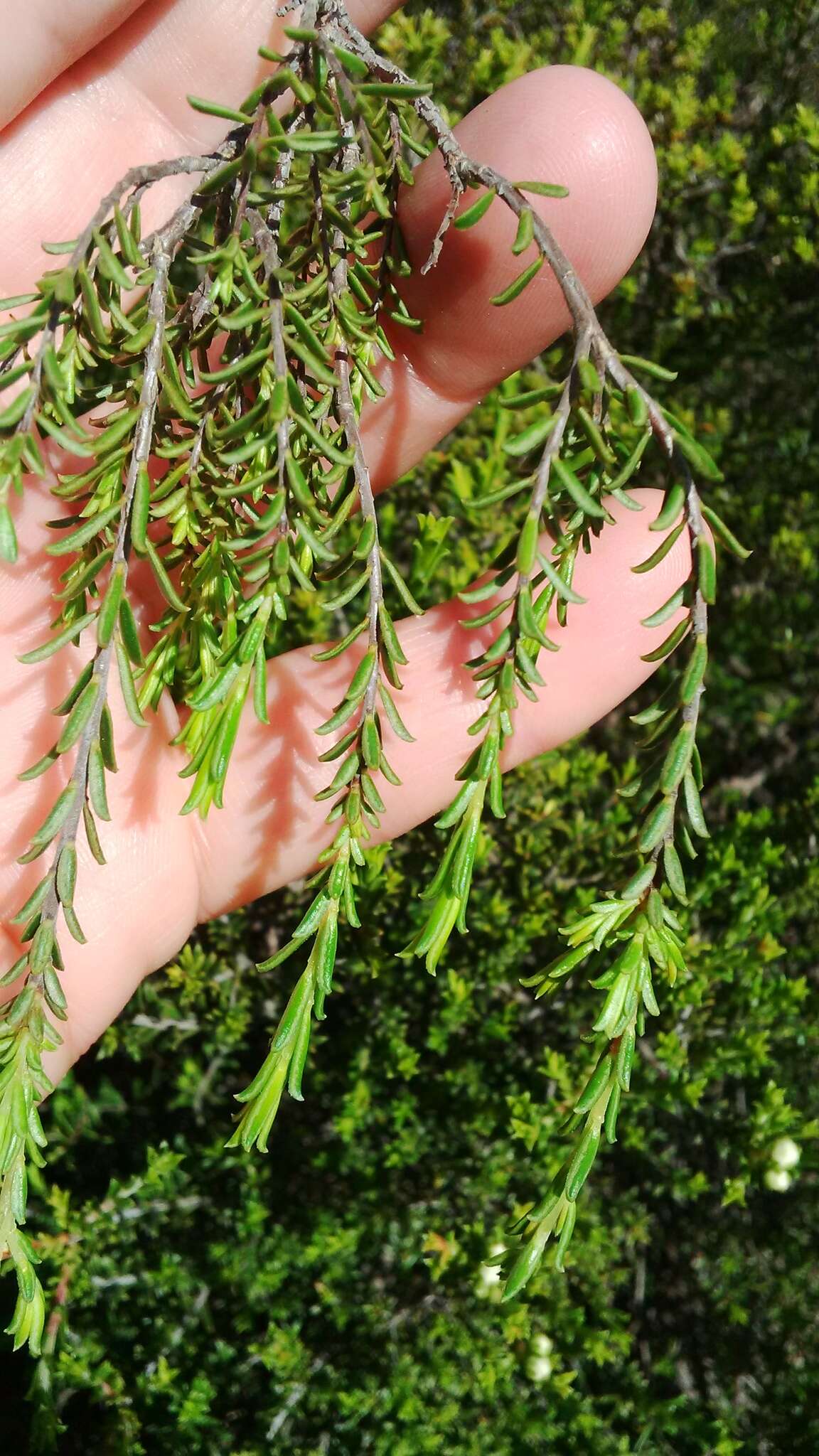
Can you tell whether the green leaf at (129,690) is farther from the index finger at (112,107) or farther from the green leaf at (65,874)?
the index finger at (112,107)

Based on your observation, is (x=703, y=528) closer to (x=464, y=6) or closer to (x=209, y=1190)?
(x=209, y=1190)

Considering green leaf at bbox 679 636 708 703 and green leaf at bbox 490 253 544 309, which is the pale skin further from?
green leaf at bbox 679 636 708 703

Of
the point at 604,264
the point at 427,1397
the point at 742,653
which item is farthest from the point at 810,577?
the point at 427,1397

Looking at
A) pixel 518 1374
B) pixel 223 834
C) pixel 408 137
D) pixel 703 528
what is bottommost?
pixel 518 1374

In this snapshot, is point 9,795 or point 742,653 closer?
point 9,795

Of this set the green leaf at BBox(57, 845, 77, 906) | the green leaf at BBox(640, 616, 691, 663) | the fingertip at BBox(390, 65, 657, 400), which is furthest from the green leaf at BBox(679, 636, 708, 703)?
the fingertip at BBox(390, 65, 657, 400)
